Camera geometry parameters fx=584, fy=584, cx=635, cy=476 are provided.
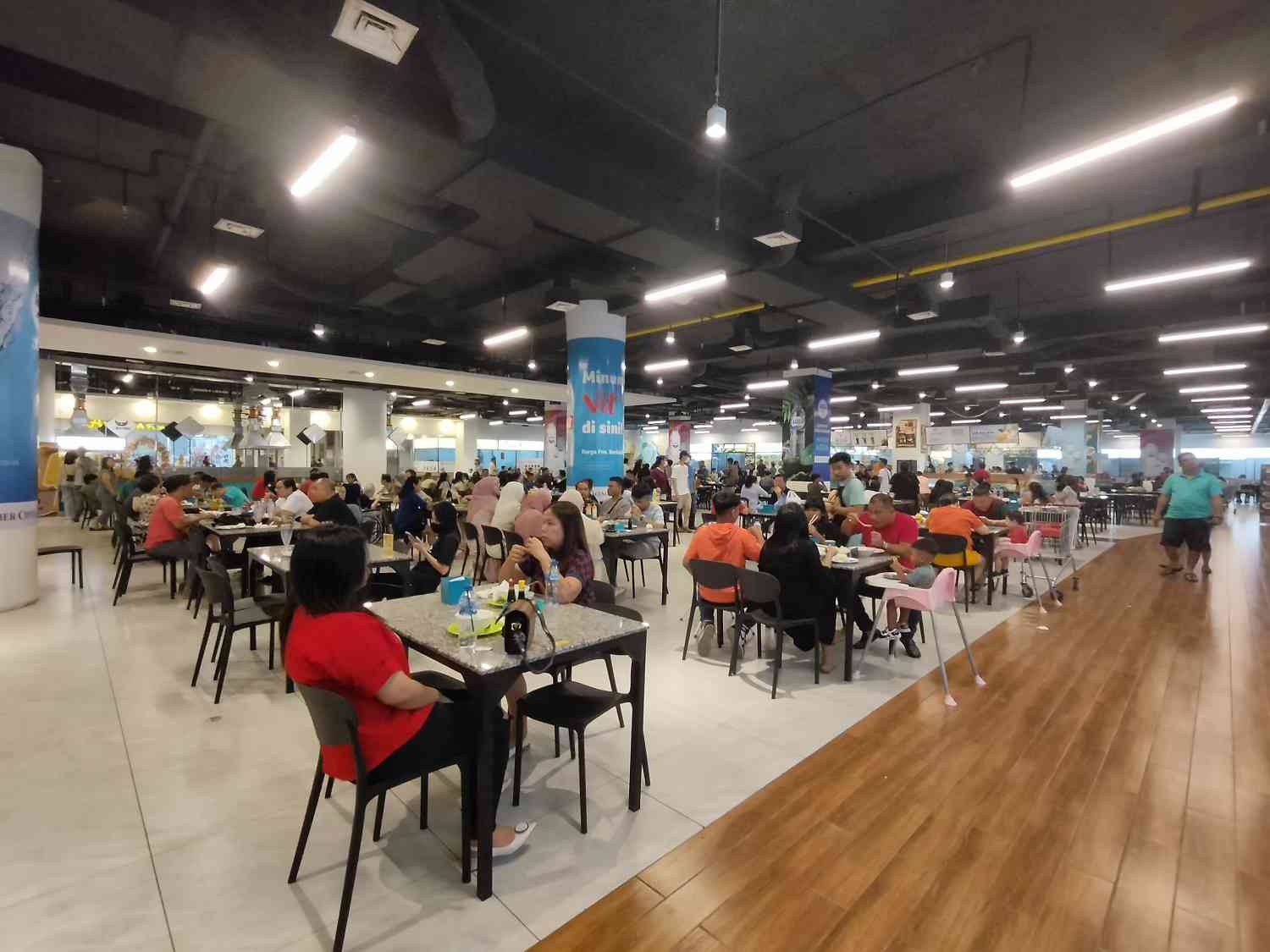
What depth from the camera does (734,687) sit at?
3.96 metres

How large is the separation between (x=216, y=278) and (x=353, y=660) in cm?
694

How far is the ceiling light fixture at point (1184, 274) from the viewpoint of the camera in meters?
5.77

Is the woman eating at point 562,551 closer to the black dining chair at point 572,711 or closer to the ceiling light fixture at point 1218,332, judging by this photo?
the black dining chair at point 572,711

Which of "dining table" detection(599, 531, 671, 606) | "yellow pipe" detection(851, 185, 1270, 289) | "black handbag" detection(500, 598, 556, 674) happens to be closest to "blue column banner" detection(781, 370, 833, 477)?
"yellow pipe" detection(851, 185, 1270, 289)

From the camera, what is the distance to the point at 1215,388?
15453mm

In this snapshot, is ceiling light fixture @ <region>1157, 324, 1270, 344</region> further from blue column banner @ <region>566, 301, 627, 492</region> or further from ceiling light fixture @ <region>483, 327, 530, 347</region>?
ceiling light fixture @ <region>483, 327, 530, 347</region>

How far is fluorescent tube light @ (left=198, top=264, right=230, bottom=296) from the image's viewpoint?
644 cm

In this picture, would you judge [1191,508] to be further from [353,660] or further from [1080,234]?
[353,660]

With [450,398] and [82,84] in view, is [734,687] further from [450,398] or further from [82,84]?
[450,398]

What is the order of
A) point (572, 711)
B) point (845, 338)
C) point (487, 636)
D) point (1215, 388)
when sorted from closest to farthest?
point (487, 636) → point (572, 711) → point (845, 338) → point (1215, 388)

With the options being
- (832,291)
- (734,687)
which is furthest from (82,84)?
(832,291)

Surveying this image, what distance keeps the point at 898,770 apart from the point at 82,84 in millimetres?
7287

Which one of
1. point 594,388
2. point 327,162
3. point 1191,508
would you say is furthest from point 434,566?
point 1191,508

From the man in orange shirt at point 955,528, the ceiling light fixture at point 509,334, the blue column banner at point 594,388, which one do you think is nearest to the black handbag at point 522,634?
the man in orange shirt at point 955,528
